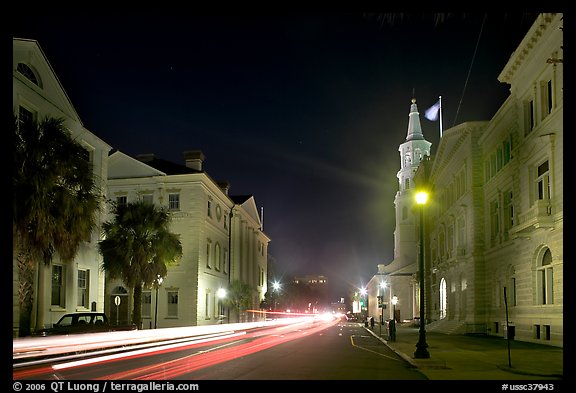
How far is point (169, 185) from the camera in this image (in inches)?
2156

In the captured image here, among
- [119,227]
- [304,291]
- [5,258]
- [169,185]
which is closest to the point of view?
[5,258]

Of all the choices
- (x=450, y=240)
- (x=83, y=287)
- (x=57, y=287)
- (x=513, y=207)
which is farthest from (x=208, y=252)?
(x=513, y=207)

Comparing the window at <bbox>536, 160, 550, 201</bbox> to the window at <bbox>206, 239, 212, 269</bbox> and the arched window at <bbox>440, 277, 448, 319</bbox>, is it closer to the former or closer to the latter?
the arched window at <bbox>440, 277, 448, 319</bbox>

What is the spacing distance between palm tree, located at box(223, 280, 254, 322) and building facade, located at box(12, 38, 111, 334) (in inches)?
989

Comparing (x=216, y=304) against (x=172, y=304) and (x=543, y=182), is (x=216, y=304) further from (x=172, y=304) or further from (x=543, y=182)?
(x=543, y=182)

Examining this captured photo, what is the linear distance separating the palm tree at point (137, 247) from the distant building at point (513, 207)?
1690 centimetres

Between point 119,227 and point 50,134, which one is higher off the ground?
point 50,134

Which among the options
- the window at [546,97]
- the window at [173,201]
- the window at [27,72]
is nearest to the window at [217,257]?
the window at [173,201]

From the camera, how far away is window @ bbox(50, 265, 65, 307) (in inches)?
1251

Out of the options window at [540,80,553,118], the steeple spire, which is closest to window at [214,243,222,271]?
window at [540,80,553,118]
